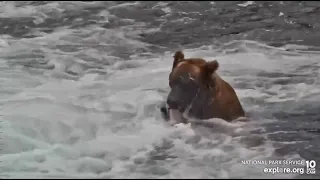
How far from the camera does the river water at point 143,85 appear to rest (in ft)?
12.2

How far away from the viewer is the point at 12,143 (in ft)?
13.7

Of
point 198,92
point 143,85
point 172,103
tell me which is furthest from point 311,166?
point 143,85

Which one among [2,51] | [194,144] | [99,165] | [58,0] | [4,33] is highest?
[58,0]

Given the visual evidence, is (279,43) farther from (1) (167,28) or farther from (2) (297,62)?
(1) (167,28)

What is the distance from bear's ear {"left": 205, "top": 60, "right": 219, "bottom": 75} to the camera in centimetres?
422

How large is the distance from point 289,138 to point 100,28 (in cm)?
481

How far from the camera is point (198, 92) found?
432 cm

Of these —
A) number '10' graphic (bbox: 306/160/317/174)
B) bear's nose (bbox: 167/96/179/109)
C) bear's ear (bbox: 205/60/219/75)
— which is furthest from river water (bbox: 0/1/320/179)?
bear's ear (bbox: 205/60/219/75)

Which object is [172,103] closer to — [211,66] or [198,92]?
[198,92]

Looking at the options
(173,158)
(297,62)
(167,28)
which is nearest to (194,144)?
(173,158)

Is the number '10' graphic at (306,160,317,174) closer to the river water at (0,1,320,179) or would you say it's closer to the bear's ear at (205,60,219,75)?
the river water at (0,1,320,179)

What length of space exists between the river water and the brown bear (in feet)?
0.48

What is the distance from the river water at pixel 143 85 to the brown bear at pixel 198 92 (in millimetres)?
148

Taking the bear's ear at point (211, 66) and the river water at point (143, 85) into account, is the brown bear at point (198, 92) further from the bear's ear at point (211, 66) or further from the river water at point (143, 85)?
the river water at point (143, 85)
